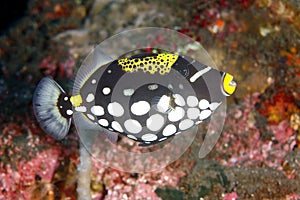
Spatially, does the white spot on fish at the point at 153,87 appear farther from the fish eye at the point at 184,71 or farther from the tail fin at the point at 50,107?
the tail fin at the point at 50,107

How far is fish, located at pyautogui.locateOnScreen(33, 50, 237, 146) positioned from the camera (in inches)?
109

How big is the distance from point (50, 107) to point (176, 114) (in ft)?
3.55

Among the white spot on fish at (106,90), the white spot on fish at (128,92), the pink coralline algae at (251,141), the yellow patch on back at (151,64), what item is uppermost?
the yellow patch on back at (151,64)

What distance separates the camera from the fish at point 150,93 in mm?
2773

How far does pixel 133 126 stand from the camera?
9.59 feet

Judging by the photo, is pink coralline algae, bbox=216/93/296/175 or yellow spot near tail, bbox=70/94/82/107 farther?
pink coralline algae, bbox=216/93/296/175

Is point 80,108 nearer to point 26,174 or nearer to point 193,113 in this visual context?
point 193,113

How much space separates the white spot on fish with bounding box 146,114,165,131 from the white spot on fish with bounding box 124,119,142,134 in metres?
0.08

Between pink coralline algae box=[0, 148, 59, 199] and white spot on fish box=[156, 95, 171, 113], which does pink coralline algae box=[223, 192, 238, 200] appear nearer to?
white spot on fish box=[156, 95, 171, 113]

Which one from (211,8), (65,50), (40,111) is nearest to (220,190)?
(40,111)

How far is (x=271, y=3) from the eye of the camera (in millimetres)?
5016

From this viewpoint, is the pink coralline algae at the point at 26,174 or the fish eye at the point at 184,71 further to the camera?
the pink coralline algae at the point at 26,174

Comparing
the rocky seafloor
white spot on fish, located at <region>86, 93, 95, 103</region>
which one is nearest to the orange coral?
the rocky seafloor

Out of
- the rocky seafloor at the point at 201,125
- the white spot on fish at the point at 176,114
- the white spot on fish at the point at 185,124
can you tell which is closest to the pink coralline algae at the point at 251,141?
the rocky seafloor at the point at 201,125
